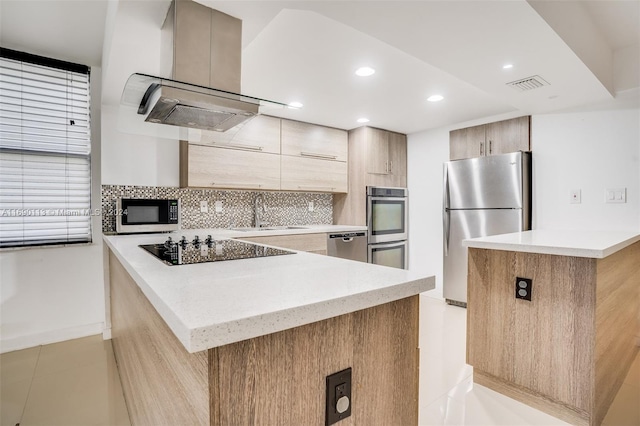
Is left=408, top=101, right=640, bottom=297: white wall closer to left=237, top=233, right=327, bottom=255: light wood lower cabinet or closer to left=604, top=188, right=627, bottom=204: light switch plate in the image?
left=604, top=188, right=627, bottom=204: light switch plate

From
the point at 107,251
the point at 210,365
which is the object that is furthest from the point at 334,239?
the point at 210,365

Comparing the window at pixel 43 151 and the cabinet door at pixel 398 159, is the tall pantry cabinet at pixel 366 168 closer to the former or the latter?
the cabinet door at pixel 398 159

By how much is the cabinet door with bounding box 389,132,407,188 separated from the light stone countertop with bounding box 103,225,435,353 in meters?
3.27

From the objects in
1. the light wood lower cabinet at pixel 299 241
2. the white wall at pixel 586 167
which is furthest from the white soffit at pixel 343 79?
the light wood lower cabinet at pixel 299 241

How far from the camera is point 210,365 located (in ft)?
1.97

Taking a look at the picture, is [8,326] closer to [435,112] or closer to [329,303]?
[329,303]

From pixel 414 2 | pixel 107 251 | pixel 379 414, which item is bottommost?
pixel 379 414

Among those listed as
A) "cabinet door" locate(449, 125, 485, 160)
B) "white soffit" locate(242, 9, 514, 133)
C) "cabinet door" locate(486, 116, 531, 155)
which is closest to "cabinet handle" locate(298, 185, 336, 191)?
"white soffit" locate(242, 9, 514, 133)

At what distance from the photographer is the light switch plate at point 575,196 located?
3.07 m

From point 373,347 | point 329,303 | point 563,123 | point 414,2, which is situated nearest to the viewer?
point 329,303

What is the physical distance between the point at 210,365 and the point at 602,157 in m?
3.67

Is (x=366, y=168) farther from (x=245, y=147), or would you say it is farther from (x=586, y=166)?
(x=586, y=166)

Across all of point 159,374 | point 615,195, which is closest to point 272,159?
point 159,374

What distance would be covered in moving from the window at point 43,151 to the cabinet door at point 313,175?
1835 millimetres
